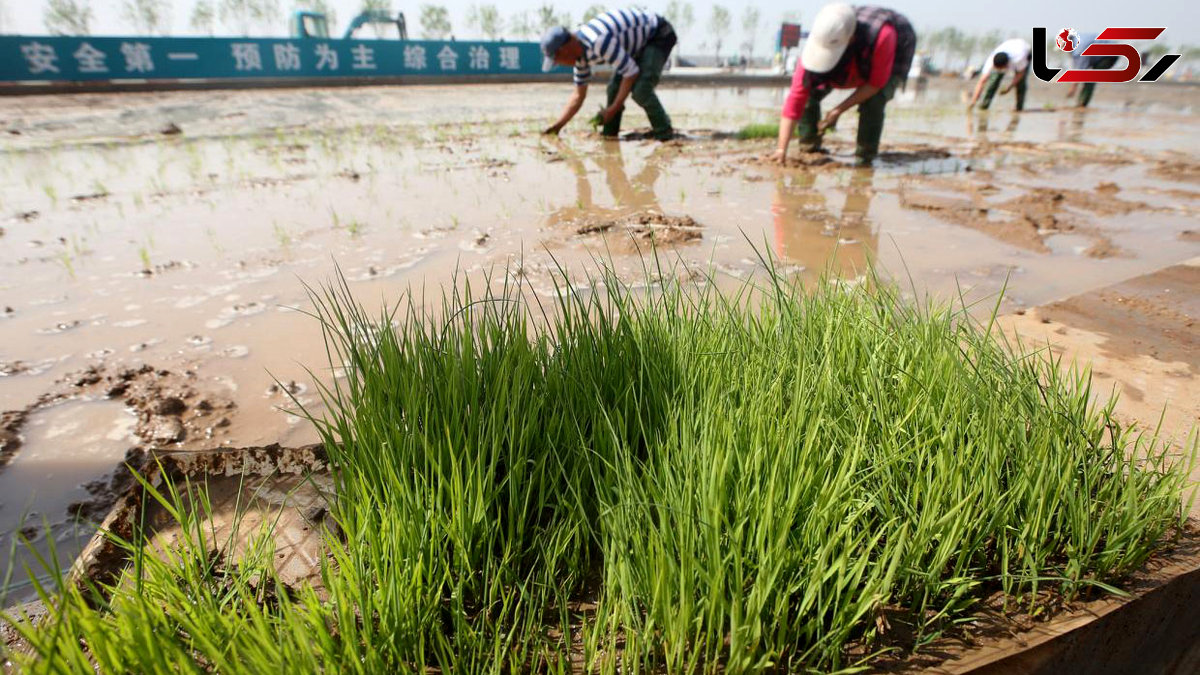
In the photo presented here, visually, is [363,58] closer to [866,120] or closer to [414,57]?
[414,57]

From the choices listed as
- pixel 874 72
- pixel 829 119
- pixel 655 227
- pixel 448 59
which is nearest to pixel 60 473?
pixel 655 227

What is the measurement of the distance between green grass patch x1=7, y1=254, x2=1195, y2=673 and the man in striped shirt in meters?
5.95

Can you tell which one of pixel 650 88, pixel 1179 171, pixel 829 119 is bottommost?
pixel 1179 171

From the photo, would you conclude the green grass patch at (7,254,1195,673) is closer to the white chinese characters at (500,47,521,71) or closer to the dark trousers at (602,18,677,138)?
the dark trousers at (602,18,677,138)

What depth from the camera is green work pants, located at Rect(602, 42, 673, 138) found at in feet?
24.5

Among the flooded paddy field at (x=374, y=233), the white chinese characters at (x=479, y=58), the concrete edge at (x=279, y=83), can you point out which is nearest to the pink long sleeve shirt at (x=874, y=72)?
the flooded paddy field at (x=374, y=233)

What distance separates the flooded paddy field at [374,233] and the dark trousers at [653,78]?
33cm

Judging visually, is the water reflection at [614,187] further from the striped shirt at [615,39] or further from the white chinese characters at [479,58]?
the white chinese characters at [479,58]

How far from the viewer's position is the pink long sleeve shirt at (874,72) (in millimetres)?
5461

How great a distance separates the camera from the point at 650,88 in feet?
24.5

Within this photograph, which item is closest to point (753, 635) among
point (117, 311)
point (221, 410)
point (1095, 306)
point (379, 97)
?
point (221, 410)

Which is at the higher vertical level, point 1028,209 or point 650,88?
point 650,88

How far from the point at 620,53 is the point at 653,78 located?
582mm

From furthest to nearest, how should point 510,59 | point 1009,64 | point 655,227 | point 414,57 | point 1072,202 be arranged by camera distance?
point 510,59 → point 414,57 → point 1009,64 → point 1072,202 → point 655,227
